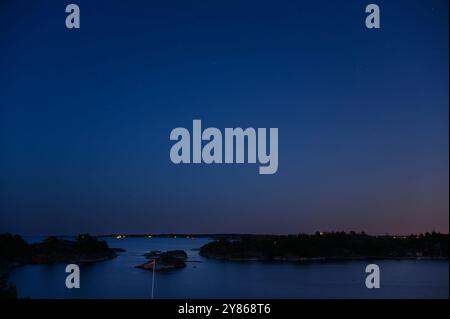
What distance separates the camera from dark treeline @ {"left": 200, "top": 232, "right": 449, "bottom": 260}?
5.31m

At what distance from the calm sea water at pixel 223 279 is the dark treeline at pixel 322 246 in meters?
0.13

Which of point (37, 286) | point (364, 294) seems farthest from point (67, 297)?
point (364, 294)

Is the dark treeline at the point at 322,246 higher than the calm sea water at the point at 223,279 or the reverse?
higher

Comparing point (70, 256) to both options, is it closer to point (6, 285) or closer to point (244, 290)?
point (6, 285)

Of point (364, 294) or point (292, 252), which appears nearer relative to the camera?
point (364, 294)

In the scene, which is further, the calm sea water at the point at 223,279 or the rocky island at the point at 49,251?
the rocky island at the point at 49,251

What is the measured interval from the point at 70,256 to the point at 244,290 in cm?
156

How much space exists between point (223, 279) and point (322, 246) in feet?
3.40

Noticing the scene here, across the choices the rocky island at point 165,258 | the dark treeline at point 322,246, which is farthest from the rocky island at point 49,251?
the dark treeline at point 322,246

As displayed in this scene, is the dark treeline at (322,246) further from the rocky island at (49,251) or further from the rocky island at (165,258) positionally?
the rocky island at (49,251)

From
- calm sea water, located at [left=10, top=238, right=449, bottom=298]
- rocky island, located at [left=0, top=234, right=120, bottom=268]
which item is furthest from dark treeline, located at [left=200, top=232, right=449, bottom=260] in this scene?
rocky island, located at [left=0, top=234, right=120, bottom=268]

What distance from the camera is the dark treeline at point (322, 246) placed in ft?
17.4

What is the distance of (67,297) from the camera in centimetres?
486

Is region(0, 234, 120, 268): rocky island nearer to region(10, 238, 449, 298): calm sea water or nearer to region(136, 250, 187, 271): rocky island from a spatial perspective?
region(10, 238, 449, 298): calm sea water
